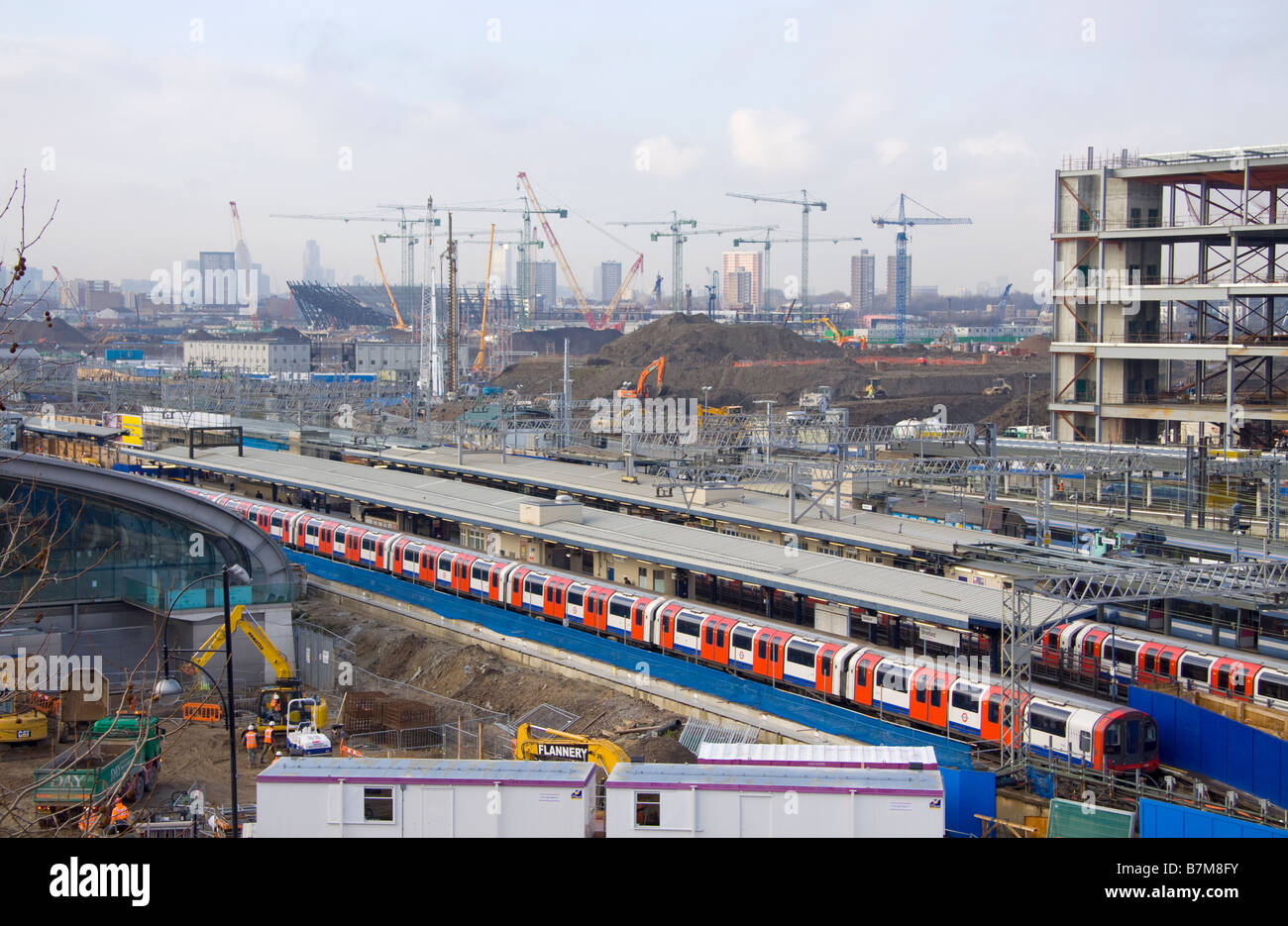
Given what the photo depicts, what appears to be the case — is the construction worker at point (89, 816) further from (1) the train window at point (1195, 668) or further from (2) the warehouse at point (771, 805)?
(1) the train window at point (1195, 668)

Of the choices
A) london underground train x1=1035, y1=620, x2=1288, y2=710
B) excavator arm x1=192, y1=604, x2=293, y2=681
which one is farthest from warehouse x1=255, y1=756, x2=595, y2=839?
london underground train x1=1035, y1=620, x2=1288, y2=710

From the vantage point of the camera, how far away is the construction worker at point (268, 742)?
14281 millimetres

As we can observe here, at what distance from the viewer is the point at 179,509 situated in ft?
58.2

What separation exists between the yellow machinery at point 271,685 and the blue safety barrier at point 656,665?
381 cm

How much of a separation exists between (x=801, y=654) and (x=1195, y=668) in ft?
16.1

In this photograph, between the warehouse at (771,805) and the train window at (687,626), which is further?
the train window at (687,626)

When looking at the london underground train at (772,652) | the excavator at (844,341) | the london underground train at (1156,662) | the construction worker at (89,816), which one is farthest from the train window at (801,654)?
the excavator at (844,341)

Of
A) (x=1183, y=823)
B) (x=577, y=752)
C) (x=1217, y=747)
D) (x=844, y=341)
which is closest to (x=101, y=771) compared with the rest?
(x=577, y=752)

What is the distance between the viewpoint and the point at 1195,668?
14594mm

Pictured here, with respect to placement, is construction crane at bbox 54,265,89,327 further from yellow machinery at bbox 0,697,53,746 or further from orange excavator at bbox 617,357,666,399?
orange excavator at bbox 617,357,666,399

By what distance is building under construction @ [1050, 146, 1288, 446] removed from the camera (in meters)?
29.5

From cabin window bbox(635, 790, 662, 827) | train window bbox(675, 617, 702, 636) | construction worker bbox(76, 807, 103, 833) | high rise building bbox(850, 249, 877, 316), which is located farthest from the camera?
high rise building bbox(850, 249, 877, 316)

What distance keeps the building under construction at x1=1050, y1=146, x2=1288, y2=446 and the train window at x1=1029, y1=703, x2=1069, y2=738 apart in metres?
19.0
